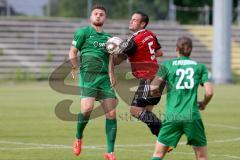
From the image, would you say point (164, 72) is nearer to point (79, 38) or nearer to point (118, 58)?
point (79, 38)

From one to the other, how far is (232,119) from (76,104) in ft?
20.0

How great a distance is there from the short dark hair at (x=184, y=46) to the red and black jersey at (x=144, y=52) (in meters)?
2.96

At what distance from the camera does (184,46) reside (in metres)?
9.20

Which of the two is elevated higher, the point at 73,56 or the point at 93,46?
the point at 93,46

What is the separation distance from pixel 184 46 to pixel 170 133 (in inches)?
41.1

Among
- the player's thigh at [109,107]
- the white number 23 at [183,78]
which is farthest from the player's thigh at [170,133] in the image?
the player's thigh at [109,107]

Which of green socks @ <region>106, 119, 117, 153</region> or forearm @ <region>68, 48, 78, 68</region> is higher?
forearm @ <region>68, 48, 78, 68</region>

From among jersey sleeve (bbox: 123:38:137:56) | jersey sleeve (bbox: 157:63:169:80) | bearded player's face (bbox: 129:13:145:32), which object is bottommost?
jersey sleeve (bbox: 157:63:169:80)

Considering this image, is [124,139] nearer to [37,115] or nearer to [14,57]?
[37,115]

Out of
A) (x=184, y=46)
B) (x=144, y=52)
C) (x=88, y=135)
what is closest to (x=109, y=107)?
(x=144, y=52)

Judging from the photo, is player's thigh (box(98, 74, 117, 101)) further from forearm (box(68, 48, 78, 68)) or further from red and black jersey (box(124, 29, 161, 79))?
red and black jersey (box(124, 29, 161, 79))

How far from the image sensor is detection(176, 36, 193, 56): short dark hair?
9.16m

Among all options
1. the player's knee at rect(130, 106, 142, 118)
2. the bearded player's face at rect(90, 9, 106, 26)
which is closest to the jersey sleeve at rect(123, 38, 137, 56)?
the bearded player's face at rect(90, 9, 106, 26)

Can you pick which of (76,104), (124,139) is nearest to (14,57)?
(76,104)
